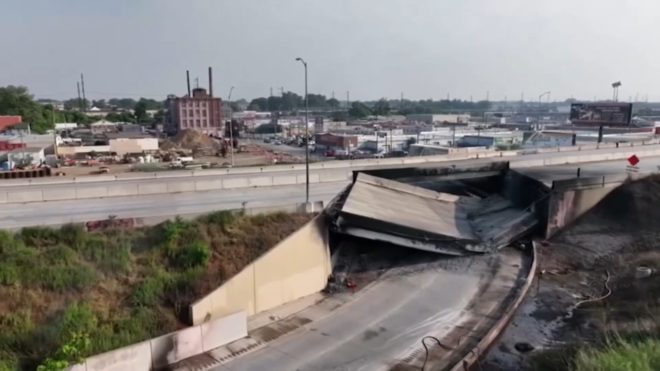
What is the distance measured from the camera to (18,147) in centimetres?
5384

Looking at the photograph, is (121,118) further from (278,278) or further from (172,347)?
(172,347)

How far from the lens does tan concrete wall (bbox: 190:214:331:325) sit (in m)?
15.8

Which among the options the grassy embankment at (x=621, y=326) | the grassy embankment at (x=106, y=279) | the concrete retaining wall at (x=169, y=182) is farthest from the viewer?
the concrete retaining wall at (x=169, y=182)

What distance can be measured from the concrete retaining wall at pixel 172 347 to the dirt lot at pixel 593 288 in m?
7.89

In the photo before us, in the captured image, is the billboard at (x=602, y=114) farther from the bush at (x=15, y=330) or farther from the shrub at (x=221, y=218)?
the bush at (x=15, y=330)

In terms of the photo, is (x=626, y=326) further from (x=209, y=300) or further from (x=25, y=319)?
(x=25, y=319)

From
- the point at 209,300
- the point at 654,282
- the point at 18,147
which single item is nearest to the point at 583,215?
the point at 654,282

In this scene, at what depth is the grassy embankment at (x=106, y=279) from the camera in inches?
520

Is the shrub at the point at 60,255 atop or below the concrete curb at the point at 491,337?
atop

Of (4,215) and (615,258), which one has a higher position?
(4,215)

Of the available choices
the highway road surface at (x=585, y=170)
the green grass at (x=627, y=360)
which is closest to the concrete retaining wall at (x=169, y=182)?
the highway road surface at (x=585, y=170)

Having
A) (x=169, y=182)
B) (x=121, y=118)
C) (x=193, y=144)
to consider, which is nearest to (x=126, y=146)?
(x=193, y=144)

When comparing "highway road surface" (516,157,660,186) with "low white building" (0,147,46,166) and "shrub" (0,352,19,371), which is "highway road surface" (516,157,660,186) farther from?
"low white building" (0,147,46,166)

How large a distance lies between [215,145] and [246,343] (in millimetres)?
64672
